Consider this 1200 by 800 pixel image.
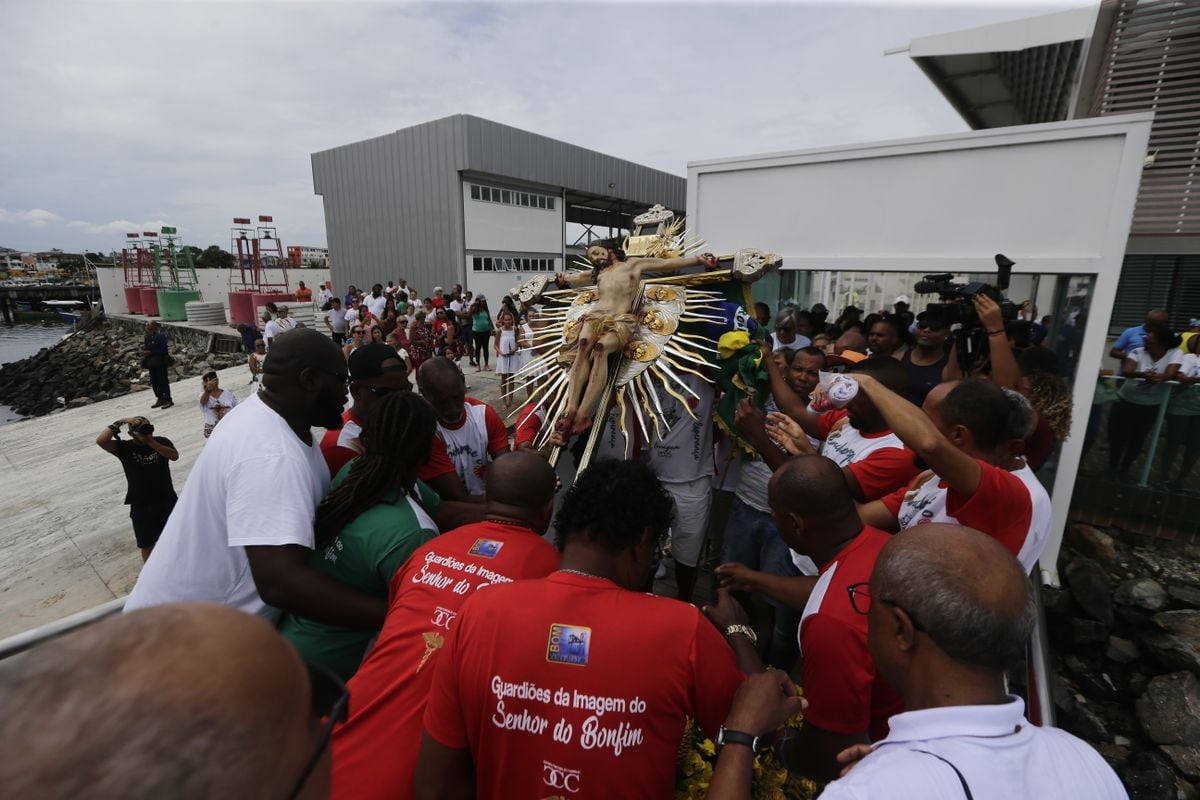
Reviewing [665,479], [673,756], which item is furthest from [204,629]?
[665,479]

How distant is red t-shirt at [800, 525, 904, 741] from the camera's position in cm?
162

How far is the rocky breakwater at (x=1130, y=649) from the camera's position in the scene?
13.4 feet

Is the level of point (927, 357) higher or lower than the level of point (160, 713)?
lower

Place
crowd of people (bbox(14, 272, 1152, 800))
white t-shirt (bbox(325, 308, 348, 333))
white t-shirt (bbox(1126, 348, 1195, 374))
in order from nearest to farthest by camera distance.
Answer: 1. crowd of people (bbox(14, 272, 1152, 800))
2. white t-shirt (bbox(1126, 348, 1195, 374))
3. white t-shirt (bbox(325, 308, 348, 333))

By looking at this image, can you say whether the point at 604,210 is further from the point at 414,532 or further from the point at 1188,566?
the point at 414,532

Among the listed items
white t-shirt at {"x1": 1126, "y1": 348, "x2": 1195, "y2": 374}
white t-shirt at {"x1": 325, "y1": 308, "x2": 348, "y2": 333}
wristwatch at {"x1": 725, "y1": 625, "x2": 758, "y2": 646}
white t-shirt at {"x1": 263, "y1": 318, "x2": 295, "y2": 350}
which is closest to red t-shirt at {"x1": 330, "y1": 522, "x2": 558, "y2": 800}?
wristwatch at {"x1": 725, "y1": 625, "x2": 758, "y2": 646}

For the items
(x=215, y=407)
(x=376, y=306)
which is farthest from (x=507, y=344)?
(x=376, y=306)

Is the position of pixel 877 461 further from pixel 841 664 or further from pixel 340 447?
pixel 340 447

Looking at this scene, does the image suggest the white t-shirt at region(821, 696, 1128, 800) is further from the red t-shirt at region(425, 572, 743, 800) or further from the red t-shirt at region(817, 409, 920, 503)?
the red t-shirt at region(817, 409, 920, 503)

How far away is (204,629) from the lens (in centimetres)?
72

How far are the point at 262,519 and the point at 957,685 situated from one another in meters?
1.99

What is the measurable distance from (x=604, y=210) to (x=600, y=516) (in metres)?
31.1

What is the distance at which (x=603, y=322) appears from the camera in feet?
11.0

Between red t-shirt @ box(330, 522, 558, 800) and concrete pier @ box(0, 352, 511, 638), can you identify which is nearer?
red t-shirt @ box(330, 522, 558, 800)
